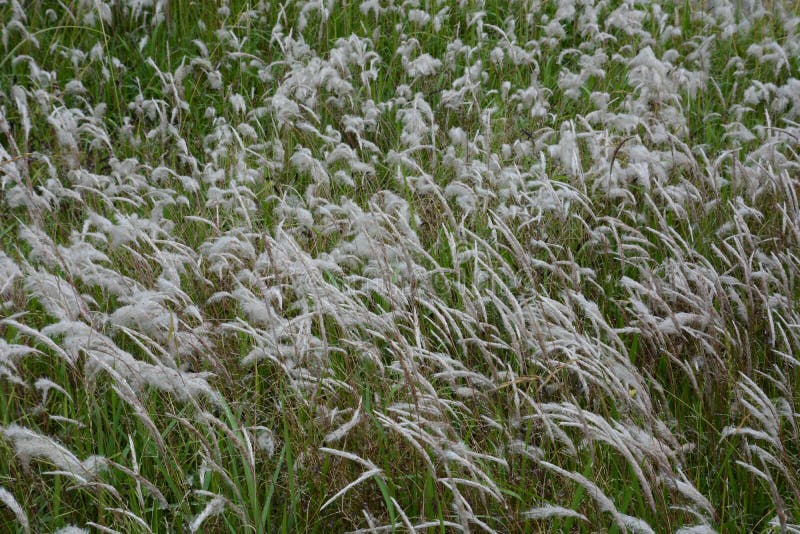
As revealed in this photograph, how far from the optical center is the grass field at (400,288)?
185 cm

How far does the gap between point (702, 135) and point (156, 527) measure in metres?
3.44

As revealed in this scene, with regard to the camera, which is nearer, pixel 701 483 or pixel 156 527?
pixel 156 527

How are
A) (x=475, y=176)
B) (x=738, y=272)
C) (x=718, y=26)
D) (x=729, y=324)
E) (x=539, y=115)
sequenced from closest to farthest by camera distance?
(x=729, y=324), (x=738, y=272), (x=475, y=176), (x=539, y=115), (x=718, y=26)

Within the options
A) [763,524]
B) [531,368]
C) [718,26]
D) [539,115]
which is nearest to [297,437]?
[531,368]

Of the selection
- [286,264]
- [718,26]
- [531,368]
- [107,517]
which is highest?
[718,26]

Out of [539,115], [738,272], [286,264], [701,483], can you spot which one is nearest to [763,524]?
[701,483]

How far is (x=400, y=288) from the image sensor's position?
97.8 inches

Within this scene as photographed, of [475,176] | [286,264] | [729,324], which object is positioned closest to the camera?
[286,264]

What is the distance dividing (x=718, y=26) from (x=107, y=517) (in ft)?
16.2

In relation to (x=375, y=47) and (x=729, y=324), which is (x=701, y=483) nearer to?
(x=729, y=324)

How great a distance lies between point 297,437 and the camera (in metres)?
2.12

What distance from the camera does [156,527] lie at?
1.78 metres

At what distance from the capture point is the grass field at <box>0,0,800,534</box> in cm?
185

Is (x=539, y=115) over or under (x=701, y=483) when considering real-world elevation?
over
